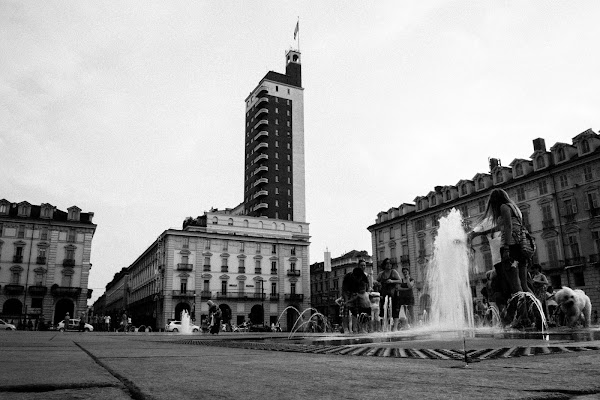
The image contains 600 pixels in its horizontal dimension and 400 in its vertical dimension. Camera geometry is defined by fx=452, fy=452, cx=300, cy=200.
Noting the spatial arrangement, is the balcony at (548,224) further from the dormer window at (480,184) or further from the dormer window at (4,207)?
the dormer window at (4,207)

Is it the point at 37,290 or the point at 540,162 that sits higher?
the point at 540,162

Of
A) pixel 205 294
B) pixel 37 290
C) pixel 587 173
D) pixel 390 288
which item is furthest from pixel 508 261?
pixel 37 290

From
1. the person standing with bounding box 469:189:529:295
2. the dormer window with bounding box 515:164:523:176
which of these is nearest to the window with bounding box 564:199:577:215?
the dormer window with bounding box 515:164:523:176

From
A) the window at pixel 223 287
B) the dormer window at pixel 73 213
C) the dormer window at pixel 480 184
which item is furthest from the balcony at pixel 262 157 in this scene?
the dormer window at pixel 480 184

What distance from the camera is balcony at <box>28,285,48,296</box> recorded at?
172 feet

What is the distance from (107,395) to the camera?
5.51 feet

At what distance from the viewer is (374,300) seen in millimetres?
16469

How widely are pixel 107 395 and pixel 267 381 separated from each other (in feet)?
2.57

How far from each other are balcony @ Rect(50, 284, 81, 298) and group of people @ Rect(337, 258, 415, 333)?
157ft

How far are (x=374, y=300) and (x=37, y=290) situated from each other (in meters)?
49.5

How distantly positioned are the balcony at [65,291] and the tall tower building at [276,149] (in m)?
30.2

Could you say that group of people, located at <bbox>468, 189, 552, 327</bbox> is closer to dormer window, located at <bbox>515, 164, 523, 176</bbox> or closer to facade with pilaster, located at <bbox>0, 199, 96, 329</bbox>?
dormer window, located at <bbox>515, 164, 523, 176</bbox>

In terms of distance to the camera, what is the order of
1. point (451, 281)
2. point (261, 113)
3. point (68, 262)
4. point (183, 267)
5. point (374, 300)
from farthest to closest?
point (261, 113) → point (183, 267) → point (68, 262) → point (451, 281) → point (374, 300)

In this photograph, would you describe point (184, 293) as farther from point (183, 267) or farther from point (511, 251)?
point (511, 251)
